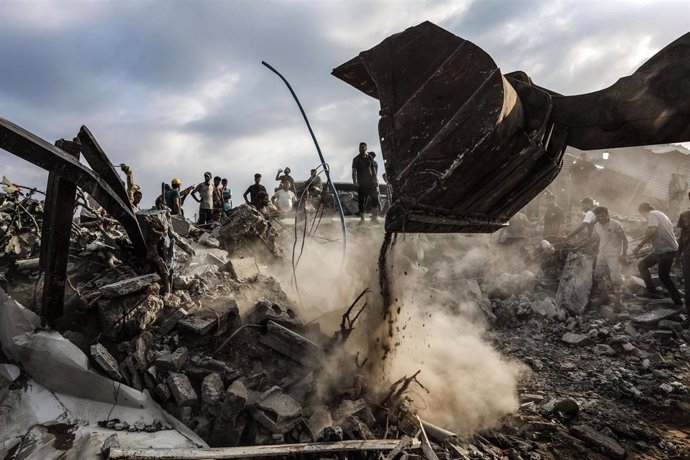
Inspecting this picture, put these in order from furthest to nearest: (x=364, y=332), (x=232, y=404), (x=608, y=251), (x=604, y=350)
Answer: (x=608, y=251)
(x=604, y=350)
(x=364, y=332)
(x=232, y=404)

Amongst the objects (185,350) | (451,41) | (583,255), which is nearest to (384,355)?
(185,350)

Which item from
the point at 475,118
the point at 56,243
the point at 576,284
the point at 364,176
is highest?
the point at 364,176

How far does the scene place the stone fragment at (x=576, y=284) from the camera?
7164mm

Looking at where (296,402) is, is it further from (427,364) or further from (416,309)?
(416,309)

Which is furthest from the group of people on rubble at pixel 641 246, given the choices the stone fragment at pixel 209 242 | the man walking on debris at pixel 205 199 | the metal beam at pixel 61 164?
the man walking on debris at pixel 205 199

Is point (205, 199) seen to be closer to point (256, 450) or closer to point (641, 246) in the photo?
point (256, 450)

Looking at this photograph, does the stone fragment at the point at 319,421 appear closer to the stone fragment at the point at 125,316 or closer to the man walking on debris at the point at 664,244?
the stone fragment at the point at 125,316

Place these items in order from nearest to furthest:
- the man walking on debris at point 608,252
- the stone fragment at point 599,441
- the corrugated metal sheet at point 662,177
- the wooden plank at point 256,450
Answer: the wooden plank at point 256,450, the stone fragment at point 599,441, the man walking on debris at point 608,252, the corrugated metal sheet at point 662,177

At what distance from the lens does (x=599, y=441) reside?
351 centimetres

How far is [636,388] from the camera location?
4.59 metres

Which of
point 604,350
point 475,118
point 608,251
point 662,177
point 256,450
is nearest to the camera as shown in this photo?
point 475,118

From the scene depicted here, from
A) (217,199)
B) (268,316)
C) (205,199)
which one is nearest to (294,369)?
(268,316)

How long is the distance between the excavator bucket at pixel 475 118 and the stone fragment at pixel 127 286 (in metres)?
2.59

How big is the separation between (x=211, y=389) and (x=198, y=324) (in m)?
0.73
